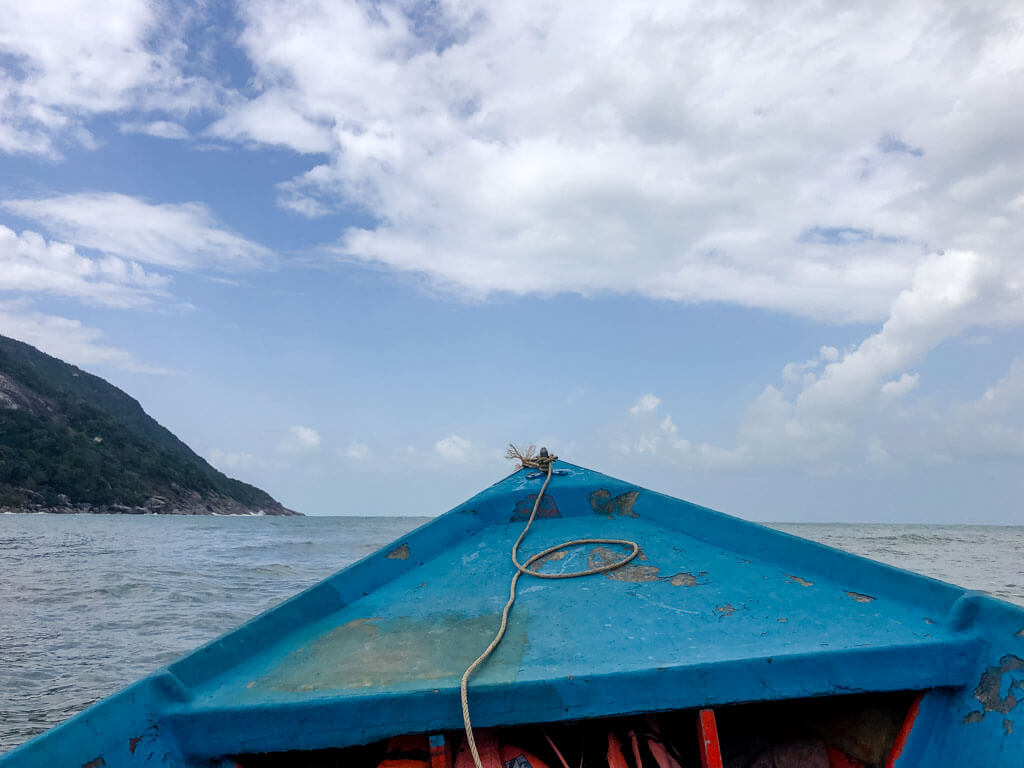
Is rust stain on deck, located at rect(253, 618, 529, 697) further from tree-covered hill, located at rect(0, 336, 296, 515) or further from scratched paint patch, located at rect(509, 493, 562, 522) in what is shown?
tree-covered hill, located at rect(0, 336, 296, 515)

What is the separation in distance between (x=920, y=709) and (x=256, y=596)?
9709 millimetres

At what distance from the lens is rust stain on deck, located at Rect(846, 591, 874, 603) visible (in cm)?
219

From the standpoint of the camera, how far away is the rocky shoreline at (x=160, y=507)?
47.2 metres

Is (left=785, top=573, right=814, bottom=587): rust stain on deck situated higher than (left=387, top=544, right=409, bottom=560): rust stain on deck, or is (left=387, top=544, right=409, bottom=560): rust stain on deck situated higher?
(left=785, top=573, right=814, bottom=587): rust stain on deck

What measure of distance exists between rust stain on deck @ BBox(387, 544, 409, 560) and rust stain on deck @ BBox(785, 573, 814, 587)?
171cm

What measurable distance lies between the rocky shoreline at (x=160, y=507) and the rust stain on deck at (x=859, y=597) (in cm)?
5625

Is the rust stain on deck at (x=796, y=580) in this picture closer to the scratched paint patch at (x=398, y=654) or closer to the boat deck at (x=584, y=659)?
the boat deck at (x=584, y=659)

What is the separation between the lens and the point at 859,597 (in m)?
2.22

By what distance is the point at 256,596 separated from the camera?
9766 mm

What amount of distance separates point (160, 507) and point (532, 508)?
60163mm

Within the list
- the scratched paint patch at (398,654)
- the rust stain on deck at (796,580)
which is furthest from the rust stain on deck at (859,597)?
the scratched paint patch at (398,654)

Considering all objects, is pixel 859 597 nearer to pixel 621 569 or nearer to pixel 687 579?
pixel 687 579

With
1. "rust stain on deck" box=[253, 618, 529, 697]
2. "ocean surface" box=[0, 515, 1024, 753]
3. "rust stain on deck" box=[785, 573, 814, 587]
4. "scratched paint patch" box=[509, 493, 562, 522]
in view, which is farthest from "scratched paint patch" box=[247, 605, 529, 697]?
"ocean surface" box=[0, 515, 1024, 753]

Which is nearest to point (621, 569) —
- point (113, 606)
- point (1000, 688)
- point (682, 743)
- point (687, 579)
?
point (687, 579)
